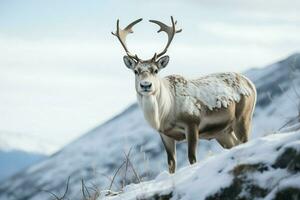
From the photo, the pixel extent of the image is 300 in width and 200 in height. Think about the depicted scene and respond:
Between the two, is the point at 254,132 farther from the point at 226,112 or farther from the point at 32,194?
the point at 226,112

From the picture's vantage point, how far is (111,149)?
9969 centimetres

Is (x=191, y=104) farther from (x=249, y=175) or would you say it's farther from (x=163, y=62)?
(x=249, y=175)

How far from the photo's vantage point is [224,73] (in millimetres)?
14086

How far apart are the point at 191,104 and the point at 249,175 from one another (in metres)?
5.43

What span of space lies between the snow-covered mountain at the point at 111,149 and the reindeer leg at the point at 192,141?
6245 cm

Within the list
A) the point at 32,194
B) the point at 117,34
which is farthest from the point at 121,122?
the point at 117,34

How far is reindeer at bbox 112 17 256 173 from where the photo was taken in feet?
41.9

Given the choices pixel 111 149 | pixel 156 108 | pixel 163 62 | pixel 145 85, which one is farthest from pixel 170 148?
pixel 111 149

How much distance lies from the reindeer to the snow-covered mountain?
201 ft

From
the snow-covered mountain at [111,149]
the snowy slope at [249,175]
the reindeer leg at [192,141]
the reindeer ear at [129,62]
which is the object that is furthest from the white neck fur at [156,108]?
the snow-covered mountain at [111,149]

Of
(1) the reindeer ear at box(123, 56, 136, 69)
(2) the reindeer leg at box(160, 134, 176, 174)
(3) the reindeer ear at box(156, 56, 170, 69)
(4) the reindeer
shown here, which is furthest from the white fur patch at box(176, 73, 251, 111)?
(1) the reindeer ear at box(123, 56, 136, 69)

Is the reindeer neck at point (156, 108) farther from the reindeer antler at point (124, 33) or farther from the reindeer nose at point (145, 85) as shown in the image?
the reindeer antler at point (124, 33)

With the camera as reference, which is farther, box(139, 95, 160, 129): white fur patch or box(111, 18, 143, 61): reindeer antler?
box(111, 18, 143, 61): reindeer antler

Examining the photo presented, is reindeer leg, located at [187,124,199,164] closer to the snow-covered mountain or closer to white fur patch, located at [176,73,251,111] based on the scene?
white fur patch, located at [176,73,251,111]
